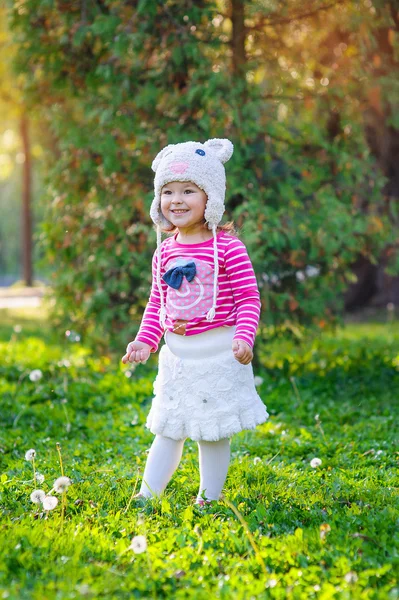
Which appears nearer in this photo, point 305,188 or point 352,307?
point 305,188

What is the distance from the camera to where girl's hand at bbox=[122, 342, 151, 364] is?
346 cm

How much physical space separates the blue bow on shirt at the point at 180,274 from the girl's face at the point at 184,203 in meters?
0.22

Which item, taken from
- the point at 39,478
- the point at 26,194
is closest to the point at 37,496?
the point at 39,478

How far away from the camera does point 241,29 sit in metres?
6.29

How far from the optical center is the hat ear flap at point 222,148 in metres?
3.56

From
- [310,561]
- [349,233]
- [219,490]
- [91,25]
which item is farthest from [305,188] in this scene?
[310,561]

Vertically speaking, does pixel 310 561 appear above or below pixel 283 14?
below

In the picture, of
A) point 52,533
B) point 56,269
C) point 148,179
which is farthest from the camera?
point 56,269

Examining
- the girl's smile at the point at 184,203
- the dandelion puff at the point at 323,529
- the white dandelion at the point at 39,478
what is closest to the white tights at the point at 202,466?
the white dandelion at the point at 39,478

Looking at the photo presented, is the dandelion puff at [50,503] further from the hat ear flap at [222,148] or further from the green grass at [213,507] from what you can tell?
the hat ear flap at [222,148]

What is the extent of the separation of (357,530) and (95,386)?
10.9 ft

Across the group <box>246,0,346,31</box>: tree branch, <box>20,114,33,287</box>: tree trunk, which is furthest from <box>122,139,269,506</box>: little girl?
<box>20,114,33,287</box>: tree trunk

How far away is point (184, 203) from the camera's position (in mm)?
3430

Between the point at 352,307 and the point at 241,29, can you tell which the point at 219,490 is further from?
the point at 352,307
